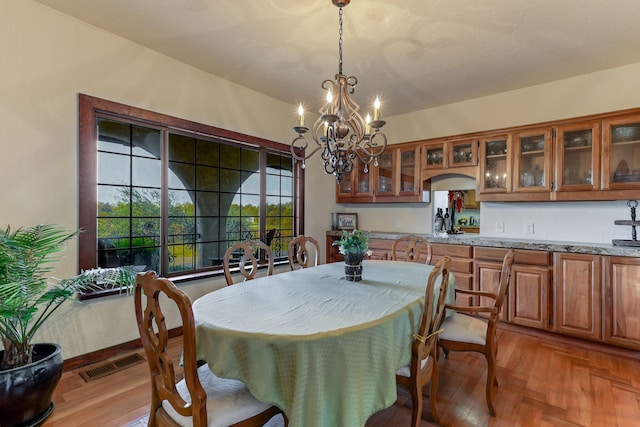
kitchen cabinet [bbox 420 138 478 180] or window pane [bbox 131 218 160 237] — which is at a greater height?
Answer: kitchen cabinet [bbox 420 138 478 180]

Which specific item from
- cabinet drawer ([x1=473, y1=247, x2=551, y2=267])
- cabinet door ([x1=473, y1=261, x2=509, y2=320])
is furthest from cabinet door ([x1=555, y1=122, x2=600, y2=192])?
cabinet door ([x1=473, y1=261, x2=509, y2=320])

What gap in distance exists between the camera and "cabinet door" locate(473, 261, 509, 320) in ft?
10.7

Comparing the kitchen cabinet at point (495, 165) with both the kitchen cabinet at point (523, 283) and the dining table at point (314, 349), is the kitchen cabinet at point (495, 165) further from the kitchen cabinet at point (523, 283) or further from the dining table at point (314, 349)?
the dining table at point (314, 349)

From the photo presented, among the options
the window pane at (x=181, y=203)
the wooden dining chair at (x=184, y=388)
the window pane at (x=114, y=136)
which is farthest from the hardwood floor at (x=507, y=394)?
the window pane at (x=114, y=136)

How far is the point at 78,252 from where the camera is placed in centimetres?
243

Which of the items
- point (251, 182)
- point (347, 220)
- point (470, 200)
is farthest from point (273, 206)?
point (470, 200)

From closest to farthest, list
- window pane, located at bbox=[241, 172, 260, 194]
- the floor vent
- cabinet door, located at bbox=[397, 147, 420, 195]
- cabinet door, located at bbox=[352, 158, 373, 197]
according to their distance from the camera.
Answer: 1. the floor vent
2. window pane, located at bbox=[241, 172, 260, 194]
3. cabinet door, located at bbox=[397, 147, 420, 195]
4. cabinet door, located at bbox=[352, 158, 373, 197]

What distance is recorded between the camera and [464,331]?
2.02m

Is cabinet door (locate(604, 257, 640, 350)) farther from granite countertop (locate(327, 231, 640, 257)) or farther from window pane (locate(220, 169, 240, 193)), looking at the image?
window pane (locate(220, 169, 240, 193))

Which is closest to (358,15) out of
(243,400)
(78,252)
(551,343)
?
(243,400)

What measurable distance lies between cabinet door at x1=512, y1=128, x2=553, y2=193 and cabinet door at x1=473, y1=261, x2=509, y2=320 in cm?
89

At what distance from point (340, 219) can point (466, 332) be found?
302 centimetres

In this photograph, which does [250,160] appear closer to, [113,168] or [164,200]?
[164,200]

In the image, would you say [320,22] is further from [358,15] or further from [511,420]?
[511,420]
